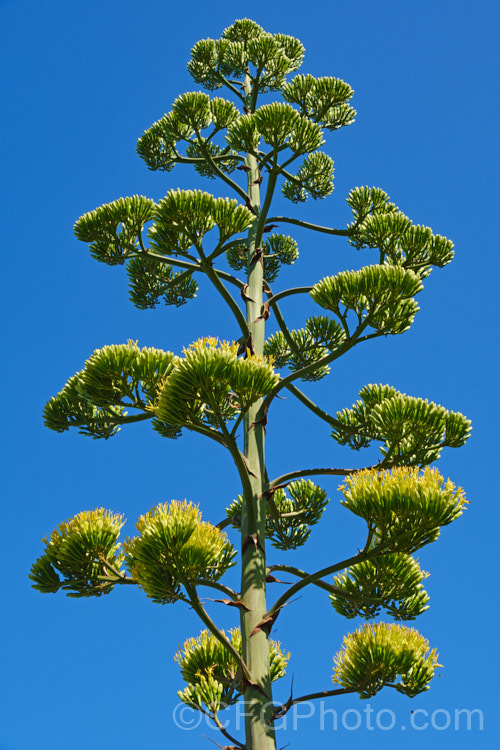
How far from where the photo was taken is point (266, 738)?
15.4 feet

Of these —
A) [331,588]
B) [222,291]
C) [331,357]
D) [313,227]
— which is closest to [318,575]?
[331,588]

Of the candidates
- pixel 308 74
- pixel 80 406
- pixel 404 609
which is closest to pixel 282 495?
pixel 404 609

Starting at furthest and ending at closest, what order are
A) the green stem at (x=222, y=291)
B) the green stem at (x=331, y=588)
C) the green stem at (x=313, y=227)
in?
1. the green stem at (x=313, y=227)
2. the green stem at (x=222, y=291)
3. the green stem at (x=331, y=588)

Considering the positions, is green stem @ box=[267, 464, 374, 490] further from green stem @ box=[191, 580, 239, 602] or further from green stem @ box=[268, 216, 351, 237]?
green stem @ box=[268, 216, 351, 237]

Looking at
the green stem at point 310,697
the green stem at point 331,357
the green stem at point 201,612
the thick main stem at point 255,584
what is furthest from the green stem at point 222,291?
the green stem at point 310,697

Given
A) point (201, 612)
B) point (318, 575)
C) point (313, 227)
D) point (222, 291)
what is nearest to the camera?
point (201, 612)

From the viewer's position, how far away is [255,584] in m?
5.21

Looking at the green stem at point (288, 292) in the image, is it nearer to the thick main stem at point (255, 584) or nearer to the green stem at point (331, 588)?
the thick main stem at point (255, 584)

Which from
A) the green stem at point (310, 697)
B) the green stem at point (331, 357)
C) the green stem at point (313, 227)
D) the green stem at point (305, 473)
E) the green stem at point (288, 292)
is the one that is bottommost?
the green stem at point (310, 697)

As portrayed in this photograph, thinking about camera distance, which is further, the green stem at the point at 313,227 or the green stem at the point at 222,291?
the green stem at the point at 313,227

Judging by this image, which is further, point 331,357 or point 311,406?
point 311,406

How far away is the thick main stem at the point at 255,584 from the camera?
4.75 metres

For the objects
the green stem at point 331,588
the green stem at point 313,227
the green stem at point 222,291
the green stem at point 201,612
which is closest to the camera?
the green stem at point 201,612

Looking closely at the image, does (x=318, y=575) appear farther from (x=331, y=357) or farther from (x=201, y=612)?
(x=331, y=357)
